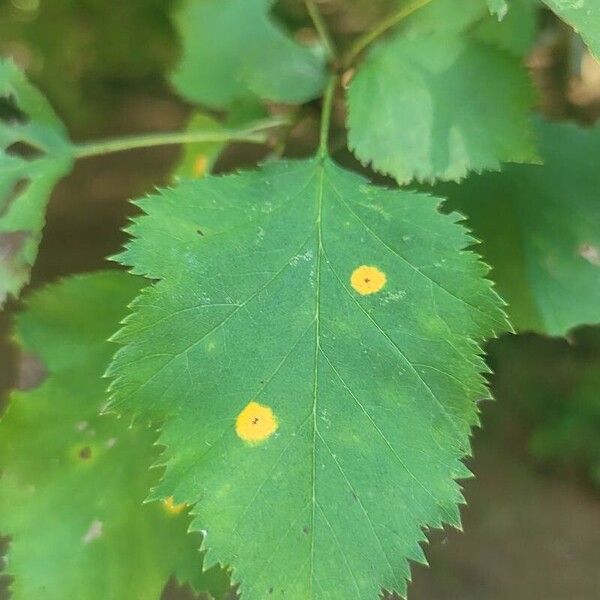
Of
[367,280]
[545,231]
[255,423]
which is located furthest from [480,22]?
[255,423]

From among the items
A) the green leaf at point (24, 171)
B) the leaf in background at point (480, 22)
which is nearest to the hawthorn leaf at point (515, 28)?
the leaf in background at point (480, 22)

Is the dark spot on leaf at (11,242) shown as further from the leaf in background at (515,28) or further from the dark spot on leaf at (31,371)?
the leaf in background at (515,28)

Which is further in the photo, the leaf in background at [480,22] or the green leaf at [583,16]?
the leaf in background at [480,22]

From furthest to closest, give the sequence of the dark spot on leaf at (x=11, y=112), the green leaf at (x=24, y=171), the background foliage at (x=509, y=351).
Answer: the background foliage at (x=509, y=351) < the dark spot on leaf at (x=11, y=112) < the green leaf at (x=24, y=171)

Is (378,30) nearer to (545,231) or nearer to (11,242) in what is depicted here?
(545,231)

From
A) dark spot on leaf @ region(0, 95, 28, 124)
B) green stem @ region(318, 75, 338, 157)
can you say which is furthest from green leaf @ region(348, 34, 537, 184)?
dark spot on leaf @ region(0, 95, 28, 124)

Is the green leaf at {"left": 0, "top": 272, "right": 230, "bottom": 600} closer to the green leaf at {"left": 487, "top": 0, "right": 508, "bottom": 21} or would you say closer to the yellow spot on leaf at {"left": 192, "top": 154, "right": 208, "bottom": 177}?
the yellow spot on leaf at {"left": 192, "top": 154, "right": 208, "bottom": 177}

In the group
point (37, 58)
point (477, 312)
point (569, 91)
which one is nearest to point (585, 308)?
point (477, 312)

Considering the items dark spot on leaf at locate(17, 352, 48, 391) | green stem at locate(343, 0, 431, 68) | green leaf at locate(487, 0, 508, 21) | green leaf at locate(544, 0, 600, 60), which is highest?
green leaf at locate(544, 0, 600, 60)
